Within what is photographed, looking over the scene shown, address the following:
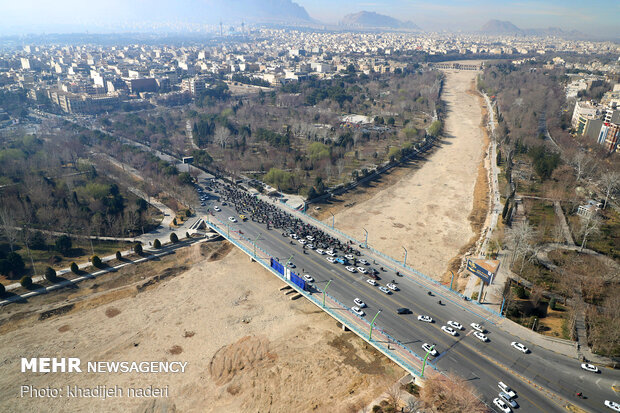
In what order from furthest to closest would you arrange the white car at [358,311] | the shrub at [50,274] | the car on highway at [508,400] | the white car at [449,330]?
1. the shrub at [50,274]
2. the white car at [358,311]
3. the white car at [449,330]
4. the car on highway at [508,400]

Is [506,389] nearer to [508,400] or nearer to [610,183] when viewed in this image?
[508,400]

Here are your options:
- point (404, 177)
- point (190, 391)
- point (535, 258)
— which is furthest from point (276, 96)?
point (190, 391)

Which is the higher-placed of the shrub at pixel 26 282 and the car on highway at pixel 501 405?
the car on highway at pixel 501 405

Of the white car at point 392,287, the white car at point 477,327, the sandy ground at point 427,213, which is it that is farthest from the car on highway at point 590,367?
the sandy ground at point 427,213

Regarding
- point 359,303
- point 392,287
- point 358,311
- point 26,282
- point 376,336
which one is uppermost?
point 392,287

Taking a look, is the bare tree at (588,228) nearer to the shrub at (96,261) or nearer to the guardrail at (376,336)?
the guardrail at (376,336)

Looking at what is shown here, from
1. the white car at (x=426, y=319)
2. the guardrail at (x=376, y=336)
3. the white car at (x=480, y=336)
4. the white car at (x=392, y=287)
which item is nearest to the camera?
the guardrail at (x=376, y=336)

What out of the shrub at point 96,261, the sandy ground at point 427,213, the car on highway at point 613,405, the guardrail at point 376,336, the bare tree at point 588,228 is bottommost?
the shrub at point 96,261

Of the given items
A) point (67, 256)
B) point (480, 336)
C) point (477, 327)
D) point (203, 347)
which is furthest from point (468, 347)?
Answer: point (67, 256)
